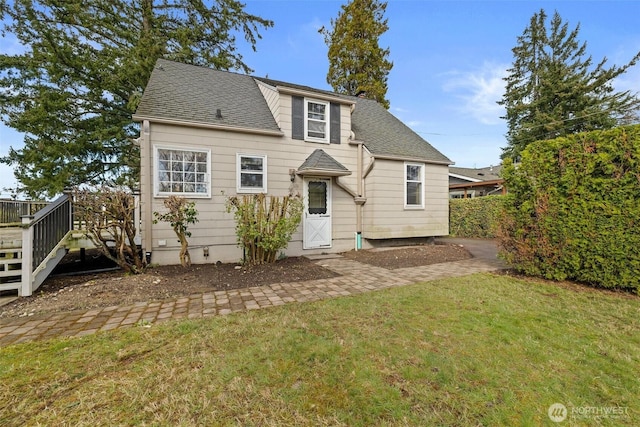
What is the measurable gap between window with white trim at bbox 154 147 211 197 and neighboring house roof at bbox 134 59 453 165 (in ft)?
2.61

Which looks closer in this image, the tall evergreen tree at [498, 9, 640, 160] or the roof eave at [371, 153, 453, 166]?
the roof eave at [371, 153, 453, 166]

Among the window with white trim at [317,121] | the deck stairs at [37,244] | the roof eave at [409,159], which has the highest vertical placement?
the window with white trim at [317,121]

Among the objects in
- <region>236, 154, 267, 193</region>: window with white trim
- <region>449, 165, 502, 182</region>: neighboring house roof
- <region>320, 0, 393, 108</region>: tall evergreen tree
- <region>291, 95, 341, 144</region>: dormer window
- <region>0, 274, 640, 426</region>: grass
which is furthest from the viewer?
<region>449, 165, 502, 182</region>: neighboring house roof

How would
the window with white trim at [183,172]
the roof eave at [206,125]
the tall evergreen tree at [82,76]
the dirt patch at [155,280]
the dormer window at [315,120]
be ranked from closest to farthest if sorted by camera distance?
the dirt patch at [155,280] → the roof eave at [206,125] → the window with white trim at [183,172] → the dormer window at [315,120] → the tall evergreen tree at [82,76]

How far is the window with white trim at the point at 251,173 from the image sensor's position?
23.7ft

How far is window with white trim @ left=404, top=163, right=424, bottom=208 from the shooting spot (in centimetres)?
952

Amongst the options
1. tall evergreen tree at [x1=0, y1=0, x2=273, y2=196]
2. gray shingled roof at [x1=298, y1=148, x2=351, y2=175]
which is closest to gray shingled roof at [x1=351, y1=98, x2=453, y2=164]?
gray shingled roof at [x1=298, y1=148, x2=351, y2=175]

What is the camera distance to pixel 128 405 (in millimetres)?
1853

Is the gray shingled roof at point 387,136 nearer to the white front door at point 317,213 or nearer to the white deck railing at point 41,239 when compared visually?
the white front door at point 317,213

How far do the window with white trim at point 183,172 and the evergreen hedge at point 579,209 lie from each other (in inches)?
275

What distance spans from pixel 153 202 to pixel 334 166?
15.8ft

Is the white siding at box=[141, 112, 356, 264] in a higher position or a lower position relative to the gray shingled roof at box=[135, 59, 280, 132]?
lower

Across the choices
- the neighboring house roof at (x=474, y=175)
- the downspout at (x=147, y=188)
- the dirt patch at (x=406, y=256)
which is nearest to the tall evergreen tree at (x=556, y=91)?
the neighboring house roof at (x=474, y=175)

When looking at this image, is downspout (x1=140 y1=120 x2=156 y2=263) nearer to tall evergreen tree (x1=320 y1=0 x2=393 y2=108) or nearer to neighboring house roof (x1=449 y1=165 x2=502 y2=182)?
tall evergreen tree (x1=320 y1=0 x2=393 y2=108)
